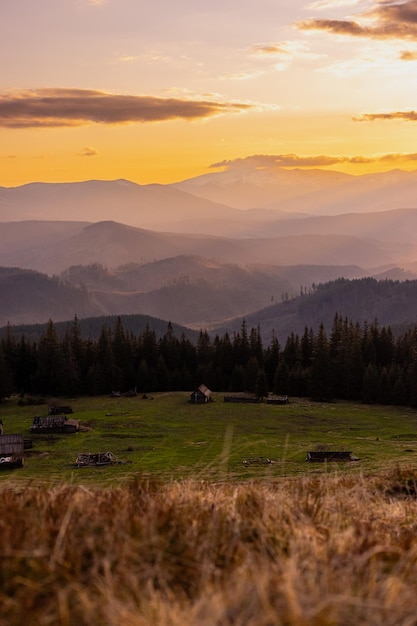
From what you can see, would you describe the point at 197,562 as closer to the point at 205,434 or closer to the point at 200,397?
the point at 205,434

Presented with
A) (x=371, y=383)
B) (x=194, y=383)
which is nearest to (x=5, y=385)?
(x=194, y=383)

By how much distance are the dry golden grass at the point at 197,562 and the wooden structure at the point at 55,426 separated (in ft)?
275

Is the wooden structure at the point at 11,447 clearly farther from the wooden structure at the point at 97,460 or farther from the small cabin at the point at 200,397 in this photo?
the small cabin at the point at 200,397

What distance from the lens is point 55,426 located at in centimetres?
A: 9069

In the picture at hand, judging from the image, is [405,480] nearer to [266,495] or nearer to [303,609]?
[266,495]

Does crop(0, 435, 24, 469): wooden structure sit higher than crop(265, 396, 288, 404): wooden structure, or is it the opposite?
crop(265, 396, 288, 404): wooden structure

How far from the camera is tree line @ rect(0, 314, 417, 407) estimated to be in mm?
123125

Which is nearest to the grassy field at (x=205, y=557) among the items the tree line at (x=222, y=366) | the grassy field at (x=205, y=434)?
the grassy field at (x=205, y=434)

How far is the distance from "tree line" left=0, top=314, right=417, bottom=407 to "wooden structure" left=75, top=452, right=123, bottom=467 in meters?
51.5

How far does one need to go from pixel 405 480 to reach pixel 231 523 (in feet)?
22.9

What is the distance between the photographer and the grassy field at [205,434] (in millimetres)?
62812

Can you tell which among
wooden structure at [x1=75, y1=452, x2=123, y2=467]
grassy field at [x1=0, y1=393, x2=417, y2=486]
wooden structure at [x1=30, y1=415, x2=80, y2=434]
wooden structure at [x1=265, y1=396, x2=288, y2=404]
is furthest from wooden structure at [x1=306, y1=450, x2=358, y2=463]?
wooden structure at [x1=265, y1=396, x2=288, y2=404]

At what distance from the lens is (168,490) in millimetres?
10125

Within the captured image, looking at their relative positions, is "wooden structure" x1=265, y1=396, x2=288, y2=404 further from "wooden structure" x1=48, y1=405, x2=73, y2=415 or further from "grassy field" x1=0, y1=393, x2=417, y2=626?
"grassy field" x1=0, y1=393, x2=417, y2=626
